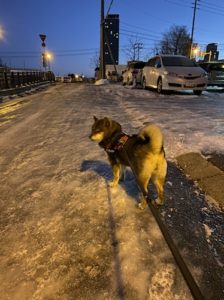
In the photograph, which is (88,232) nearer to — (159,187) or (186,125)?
(159,187)

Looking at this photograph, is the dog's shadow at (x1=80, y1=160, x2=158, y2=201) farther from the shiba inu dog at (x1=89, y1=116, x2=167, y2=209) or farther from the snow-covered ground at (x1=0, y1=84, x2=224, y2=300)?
the shiba inu dog at (x1=89, y1=116, x2=167, y2=209)

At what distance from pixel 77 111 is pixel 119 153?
261 inches

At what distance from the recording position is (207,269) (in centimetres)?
251

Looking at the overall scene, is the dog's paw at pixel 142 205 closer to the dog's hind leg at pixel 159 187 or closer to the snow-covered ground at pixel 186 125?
the dog's hind leg at pixel 159 187

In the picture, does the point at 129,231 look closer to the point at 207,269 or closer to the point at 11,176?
the point at 207,269

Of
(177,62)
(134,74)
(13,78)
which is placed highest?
(177,62)

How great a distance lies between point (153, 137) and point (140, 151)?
9.1 inches

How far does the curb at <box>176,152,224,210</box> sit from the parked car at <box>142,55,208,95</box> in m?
9.39

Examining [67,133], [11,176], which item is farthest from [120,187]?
[67,133]

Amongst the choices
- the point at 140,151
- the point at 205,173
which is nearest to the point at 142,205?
→ the point at 140,151

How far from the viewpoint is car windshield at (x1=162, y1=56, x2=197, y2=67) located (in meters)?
14.8

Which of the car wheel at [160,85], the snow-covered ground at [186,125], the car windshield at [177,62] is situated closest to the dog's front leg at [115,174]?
the snow-covered ground at [186,125]

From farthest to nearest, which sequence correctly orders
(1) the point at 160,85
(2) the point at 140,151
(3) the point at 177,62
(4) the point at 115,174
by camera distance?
1. (3) the point at 177,62
2. (1) the point at 160,85
3. (4) the point at 115,174
4. (2) the point at 140,151

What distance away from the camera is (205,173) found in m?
4.46
